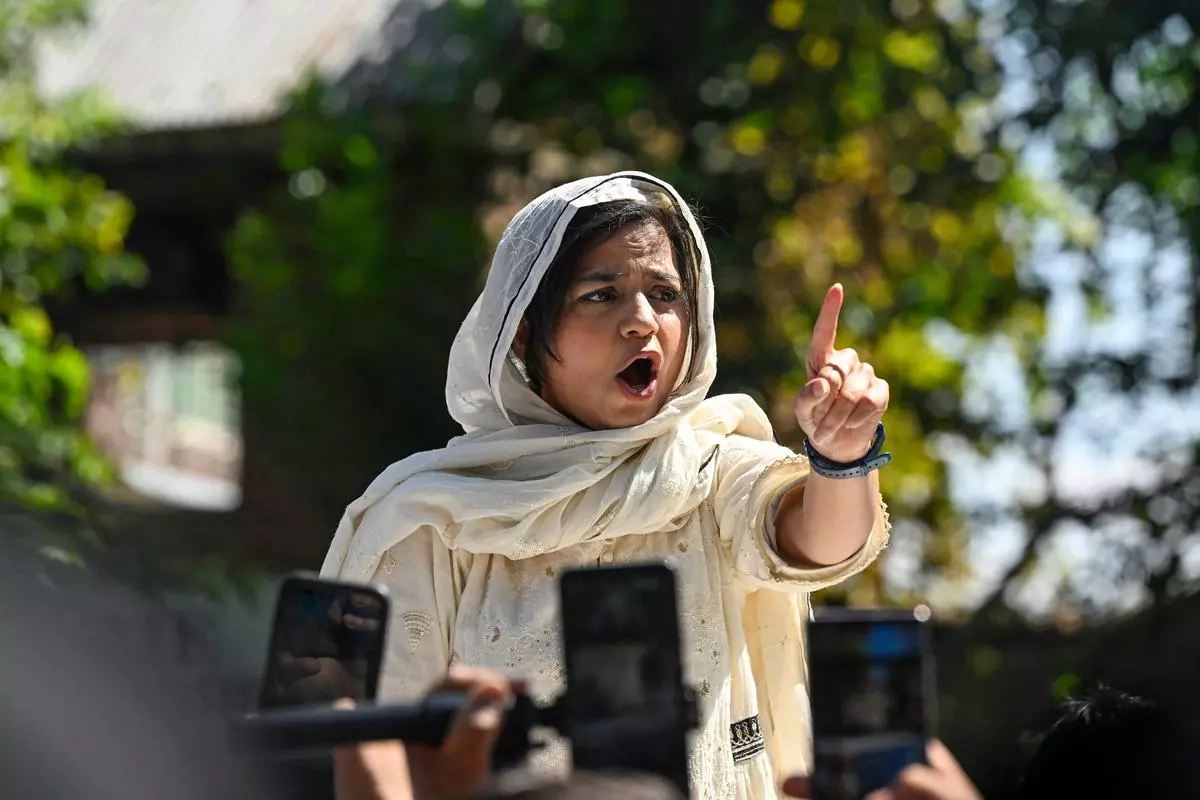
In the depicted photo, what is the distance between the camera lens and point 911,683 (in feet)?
4.05

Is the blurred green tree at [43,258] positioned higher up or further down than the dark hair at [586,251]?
higher up

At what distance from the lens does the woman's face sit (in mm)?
1934

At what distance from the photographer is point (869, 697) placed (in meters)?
1.24

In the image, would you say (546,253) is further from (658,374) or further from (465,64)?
(465,64)

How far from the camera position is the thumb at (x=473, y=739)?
49.8 inches

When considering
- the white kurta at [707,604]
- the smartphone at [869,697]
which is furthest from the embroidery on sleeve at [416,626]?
the smartphone at [869,697]

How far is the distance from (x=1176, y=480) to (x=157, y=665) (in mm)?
4882

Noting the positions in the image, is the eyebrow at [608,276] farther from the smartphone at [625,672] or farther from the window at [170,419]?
the window at [170,419]

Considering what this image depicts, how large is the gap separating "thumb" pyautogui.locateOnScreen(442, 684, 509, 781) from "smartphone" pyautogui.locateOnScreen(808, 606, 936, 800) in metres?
0.28

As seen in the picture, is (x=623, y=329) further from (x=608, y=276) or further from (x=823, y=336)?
(x=823, y=336)

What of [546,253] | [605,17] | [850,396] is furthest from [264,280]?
[850,396]

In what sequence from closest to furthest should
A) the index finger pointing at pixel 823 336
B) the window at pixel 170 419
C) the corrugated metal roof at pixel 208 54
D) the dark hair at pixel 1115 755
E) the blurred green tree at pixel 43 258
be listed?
the dark hair at pixel 1115 755, the index finger pointing at pixel 823 336, the blurred green tree at pixel 43 258, the corrugated metal roof at pixel 208 54, the window at pixel 170 419

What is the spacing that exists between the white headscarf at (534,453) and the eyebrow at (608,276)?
0.05 m

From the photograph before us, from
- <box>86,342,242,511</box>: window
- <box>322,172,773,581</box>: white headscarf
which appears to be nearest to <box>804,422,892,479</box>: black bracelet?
<box>322,172,773,581</box>: white headscarf
